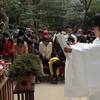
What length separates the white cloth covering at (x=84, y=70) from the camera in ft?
12.9

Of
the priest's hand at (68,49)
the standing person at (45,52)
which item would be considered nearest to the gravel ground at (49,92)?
the standing person at (45,52)

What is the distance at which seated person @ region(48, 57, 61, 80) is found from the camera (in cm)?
962

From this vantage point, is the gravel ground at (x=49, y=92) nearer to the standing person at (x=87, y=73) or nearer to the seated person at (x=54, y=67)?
the seated person at (x=54, y=67)

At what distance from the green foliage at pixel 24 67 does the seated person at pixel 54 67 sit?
5.13m

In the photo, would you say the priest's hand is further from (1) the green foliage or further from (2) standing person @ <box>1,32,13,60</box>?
(2) standing person @ <box>1,32,13,60</box>

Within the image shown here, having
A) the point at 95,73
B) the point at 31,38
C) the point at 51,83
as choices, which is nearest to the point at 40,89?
the point at 51,83

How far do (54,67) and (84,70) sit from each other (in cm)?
567

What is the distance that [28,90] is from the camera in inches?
174

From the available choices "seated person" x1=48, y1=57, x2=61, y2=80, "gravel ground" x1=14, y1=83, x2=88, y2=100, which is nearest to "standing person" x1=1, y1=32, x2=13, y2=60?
"seated person" x1=48, y1=57, x2=61, y2=80

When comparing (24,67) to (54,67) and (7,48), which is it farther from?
(7,48)

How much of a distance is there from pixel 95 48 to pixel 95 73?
0.86ft

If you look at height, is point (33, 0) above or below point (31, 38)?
above

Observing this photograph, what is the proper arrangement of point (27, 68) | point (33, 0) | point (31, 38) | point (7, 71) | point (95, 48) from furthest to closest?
point (33, 0), point (31, 38), point (7, 71), point (27, 68), point (95, 48)

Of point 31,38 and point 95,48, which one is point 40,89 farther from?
point 95,48
